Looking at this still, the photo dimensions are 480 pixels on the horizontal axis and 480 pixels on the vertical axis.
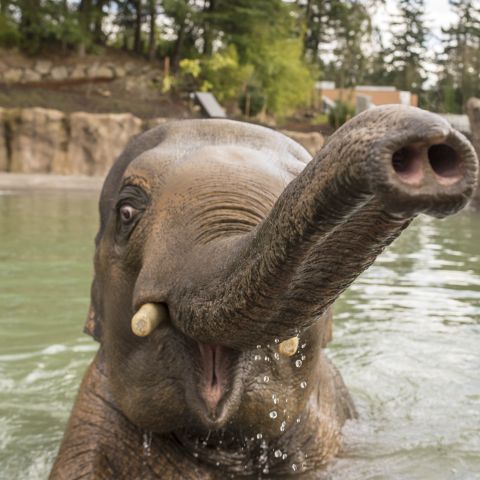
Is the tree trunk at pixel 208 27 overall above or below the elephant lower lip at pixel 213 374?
below

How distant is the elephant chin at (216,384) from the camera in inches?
95.7

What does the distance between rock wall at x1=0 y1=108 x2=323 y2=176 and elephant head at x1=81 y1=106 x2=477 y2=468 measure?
21.8 metres

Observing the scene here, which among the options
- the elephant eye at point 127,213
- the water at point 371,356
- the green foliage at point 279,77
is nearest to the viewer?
the elephant eye at point 127,213

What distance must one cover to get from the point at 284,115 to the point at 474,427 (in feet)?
103

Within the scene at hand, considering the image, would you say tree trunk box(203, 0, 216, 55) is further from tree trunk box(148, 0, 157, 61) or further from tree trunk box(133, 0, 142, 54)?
tree trunk box(133, 0, 142, 54)

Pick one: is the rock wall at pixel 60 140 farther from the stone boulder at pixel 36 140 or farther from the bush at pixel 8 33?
the bush at pixel 8 33

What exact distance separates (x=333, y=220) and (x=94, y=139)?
23884mm

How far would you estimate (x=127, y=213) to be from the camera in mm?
2973

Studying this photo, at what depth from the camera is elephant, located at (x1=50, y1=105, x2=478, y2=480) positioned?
5.02 ft

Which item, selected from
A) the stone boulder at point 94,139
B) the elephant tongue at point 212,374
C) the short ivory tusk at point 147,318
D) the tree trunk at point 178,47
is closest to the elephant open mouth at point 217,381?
the elephant tongue at point 212,374

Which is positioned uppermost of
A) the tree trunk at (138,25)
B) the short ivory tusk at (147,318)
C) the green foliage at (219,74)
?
the short ivory tusk at (147,318)

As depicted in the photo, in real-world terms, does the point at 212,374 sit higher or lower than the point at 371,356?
higher

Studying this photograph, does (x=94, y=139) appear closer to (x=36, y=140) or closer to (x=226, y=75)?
(x=36, y=140)

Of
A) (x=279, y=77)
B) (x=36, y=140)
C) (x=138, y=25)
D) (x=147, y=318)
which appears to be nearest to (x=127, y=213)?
(x=147, y=318)
